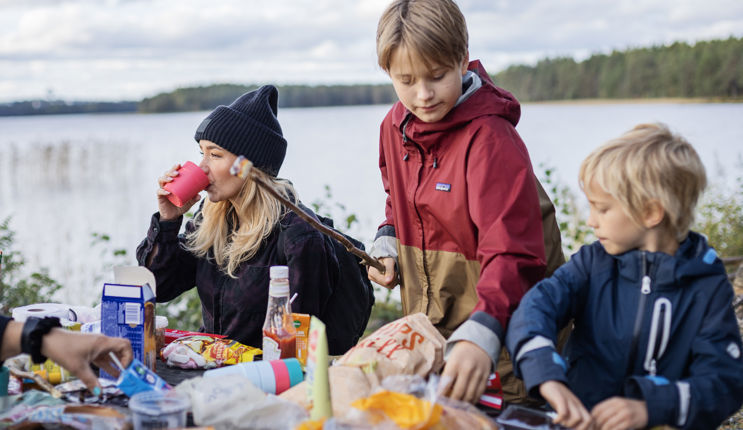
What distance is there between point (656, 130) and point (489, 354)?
0.73m

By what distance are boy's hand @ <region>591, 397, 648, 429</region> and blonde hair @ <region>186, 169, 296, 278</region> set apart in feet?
4.97

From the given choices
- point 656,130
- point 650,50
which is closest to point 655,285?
point 656,130

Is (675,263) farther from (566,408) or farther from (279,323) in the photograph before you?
(279,323)

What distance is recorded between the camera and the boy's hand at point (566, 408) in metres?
1.50

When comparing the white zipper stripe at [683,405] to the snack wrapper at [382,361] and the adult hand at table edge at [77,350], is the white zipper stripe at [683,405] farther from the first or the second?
the adult hand at table edge at [77,350]

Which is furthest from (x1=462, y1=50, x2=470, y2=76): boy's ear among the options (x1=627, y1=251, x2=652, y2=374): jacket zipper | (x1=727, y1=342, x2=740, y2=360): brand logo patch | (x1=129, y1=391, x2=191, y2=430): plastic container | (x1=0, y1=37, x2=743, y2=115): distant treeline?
(x1=0, y1=37, x2=743, y2=115): distant treeline

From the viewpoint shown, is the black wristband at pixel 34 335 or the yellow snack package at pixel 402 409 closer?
the yellow snack package at pixel 402 409

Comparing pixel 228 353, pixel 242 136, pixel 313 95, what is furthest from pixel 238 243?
pixel 313 95

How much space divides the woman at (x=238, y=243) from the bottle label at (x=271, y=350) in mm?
523

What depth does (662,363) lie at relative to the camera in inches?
66.2

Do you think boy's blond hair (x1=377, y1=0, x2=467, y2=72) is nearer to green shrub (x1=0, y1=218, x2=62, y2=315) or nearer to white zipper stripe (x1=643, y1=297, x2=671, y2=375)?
Answer: white zipper stripe (x1=643, y1=297, x2=671, y2=375)

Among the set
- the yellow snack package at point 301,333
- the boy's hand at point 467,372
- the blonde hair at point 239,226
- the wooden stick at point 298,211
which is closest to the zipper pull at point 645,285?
the boy's hand at point 467,372

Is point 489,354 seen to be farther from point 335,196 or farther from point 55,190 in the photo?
point 55,190

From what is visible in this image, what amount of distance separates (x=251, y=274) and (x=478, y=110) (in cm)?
111
